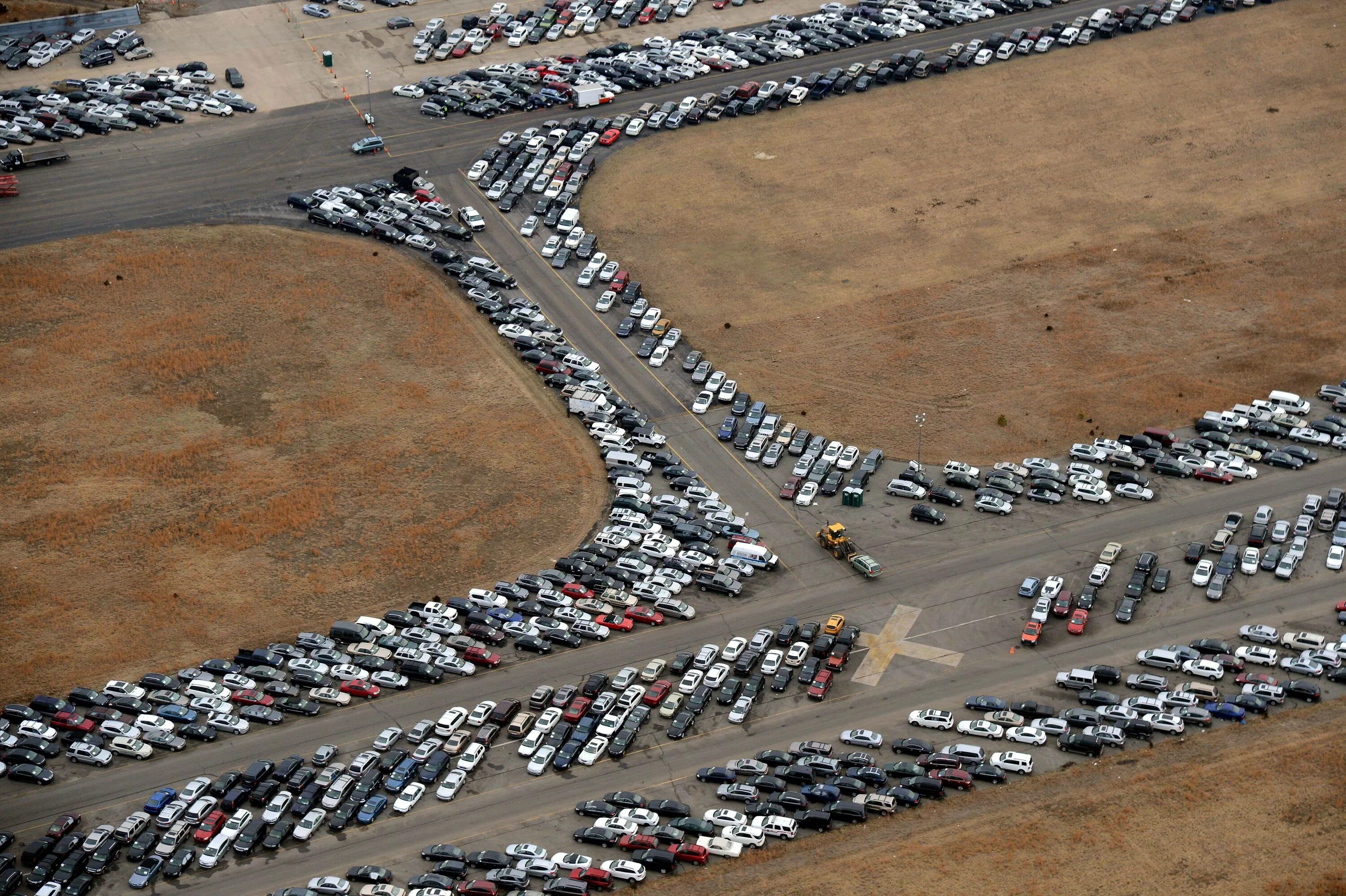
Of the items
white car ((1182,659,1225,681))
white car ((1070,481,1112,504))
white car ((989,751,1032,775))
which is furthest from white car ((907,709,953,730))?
white car ((1070,481,1112,504))

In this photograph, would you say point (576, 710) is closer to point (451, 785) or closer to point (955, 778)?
point (451, 785)

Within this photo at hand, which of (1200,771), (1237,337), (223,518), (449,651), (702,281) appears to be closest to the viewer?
(1200,771)

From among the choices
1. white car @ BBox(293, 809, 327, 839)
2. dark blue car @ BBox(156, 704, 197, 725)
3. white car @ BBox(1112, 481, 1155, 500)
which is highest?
white car @ BBox(1112, 481, 1155, 500)

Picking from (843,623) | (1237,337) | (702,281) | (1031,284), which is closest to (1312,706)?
(843,623)

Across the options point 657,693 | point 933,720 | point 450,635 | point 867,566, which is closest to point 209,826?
point 450,635

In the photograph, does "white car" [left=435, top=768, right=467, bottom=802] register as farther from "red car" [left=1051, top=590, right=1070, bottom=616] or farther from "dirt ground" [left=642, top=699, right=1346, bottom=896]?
"red car" [left=1051, top=590, right=1070, bottom=616]

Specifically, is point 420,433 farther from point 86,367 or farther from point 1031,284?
point 1031,284
